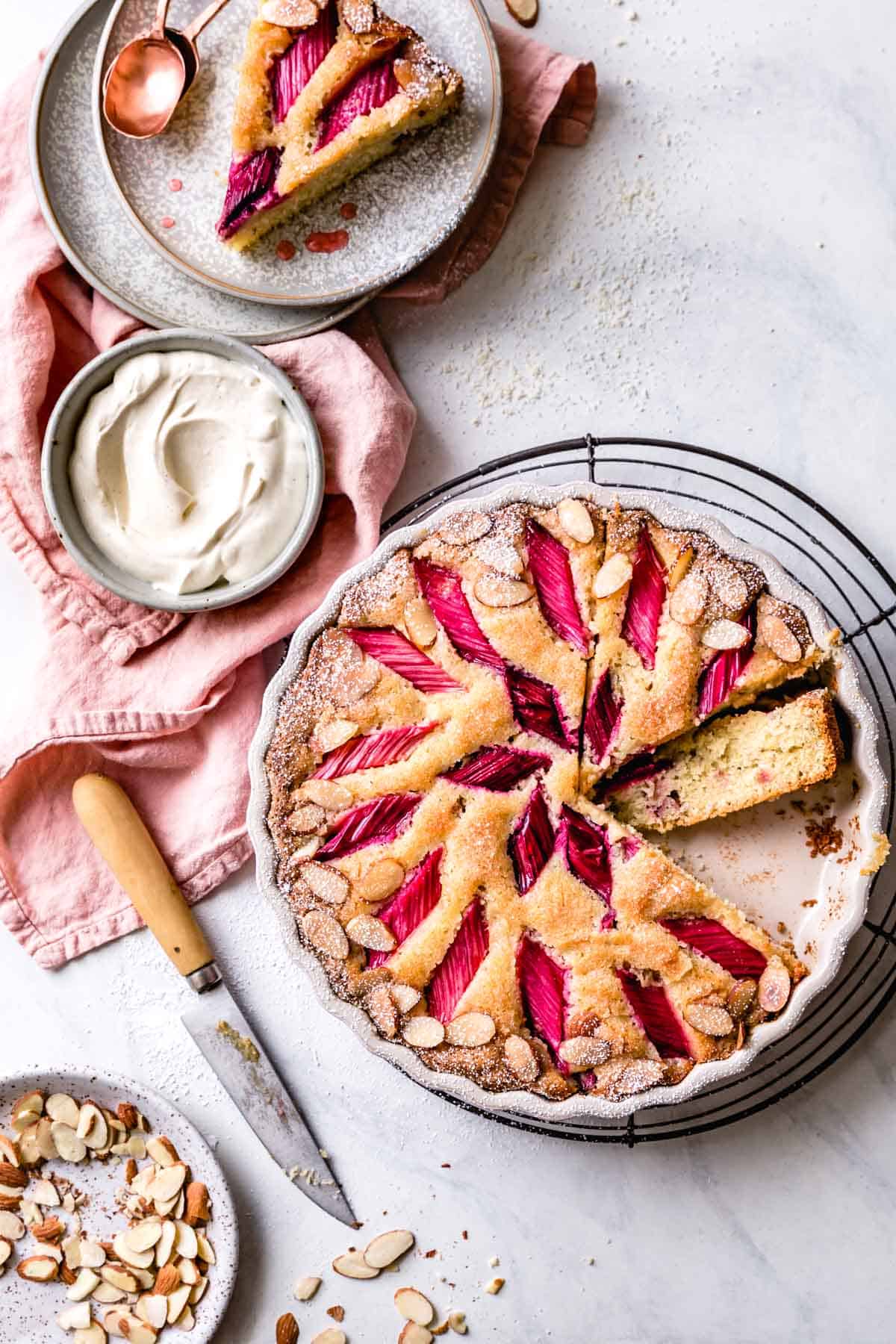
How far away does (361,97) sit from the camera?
2.67 m

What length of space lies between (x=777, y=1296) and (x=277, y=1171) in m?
1.36

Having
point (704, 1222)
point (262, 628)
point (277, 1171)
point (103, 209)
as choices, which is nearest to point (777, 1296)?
point (704, 1222)

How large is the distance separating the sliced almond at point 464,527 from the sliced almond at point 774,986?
1173 millimetres

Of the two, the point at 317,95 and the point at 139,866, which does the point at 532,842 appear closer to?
the point at 139,866

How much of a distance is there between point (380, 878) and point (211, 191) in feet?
5.73

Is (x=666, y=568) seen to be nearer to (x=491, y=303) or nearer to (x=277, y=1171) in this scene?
(x=491, y=303)

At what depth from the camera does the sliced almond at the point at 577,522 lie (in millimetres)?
2512

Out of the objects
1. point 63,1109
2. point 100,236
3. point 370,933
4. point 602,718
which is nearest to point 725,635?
point 602,718

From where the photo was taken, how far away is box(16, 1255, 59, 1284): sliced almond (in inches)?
116

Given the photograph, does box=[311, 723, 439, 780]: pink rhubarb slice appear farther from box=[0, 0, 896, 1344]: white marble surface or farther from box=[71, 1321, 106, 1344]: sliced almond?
box=[71, 1321, 106, 1344]: sliced almond

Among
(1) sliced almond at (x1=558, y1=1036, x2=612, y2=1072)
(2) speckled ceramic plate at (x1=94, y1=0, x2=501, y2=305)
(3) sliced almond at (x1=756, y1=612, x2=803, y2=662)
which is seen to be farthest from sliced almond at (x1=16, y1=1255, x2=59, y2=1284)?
(2) speckled ceramic plate at (x1=94, y1=0, x2=501, y2=305)

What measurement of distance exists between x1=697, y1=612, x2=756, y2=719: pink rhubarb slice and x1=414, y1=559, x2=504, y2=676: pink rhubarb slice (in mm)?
464

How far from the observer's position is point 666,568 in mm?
2533

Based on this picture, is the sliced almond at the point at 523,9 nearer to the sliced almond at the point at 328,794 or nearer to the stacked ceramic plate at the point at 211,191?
the stacked ceramic plate at the point at 211,191
